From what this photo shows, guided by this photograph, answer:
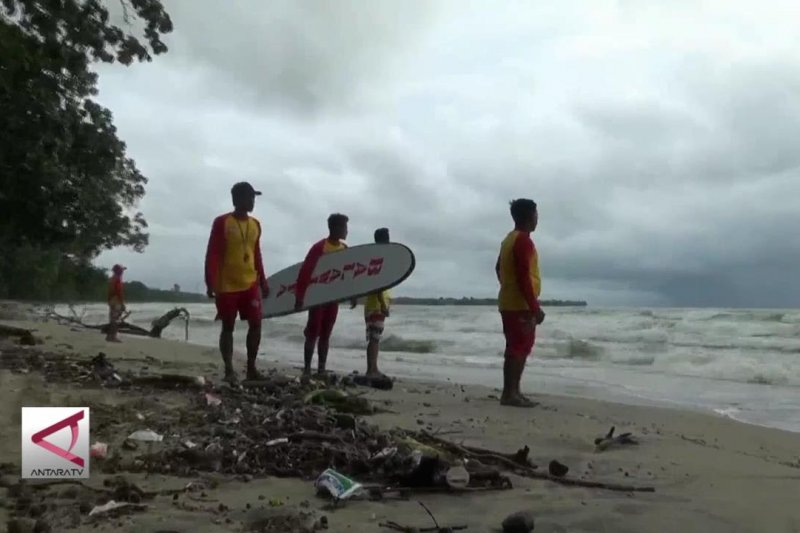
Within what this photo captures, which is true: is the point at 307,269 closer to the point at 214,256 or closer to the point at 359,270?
the point at 359,270

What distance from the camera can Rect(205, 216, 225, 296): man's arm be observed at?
5934 millimetres

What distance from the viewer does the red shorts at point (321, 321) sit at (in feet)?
24.1

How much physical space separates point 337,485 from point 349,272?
4.69 metres

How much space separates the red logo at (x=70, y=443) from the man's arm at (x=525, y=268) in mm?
3571

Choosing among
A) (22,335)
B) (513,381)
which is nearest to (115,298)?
(22,335)

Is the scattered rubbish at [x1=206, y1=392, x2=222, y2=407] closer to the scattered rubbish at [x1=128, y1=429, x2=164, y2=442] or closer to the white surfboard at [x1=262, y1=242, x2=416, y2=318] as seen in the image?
the scattered rubbish at [x1=128, y1=429, x2=164, y2=442]

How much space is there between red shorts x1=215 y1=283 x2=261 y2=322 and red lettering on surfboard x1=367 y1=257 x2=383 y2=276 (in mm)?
1680

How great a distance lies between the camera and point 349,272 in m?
7.54

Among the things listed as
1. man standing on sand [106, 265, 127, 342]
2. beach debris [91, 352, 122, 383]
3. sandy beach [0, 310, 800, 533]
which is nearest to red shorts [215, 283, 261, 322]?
sandy beach [0, 310, 800, 533]

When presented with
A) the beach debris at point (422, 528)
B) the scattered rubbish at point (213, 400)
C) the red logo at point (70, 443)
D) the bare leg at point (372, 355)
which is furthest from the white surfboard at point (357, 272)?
the beach debris at point (422, 528)

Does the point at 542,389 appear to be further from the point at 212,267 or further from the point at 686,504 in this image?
the point at 686,504

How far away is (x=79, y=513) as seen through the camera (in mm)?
2596

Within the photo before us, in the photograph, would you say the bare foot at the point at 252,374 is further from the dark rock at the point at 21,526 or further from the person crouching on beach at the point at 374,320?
the dark rock at the point at 21,526

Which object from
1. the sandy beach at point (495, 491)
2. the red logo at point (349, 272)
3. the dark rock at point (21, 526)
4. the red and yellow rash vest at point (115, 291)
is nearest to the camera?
the dark rock at point (21, 526)
